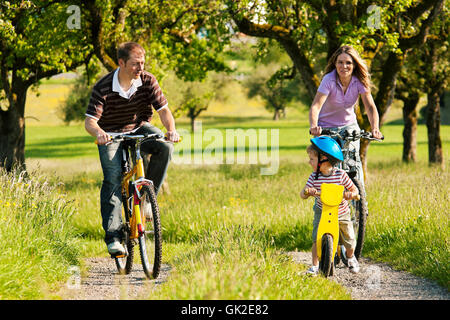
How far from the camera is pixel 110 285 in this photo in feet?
18.0

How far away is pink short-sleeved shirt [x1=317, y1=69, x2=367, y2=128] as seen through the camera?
6.02 m

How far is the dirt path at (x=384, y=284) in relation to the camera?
5008 millimetres

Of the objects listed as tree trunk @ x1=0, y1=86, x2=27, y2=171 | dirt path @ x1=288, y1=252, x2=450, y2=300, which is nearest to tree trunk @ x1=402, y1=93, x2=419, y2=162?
tree trunk @ x1=0, y1=86, x2=27, y2=171

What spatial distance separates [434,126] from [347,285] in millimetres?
13469

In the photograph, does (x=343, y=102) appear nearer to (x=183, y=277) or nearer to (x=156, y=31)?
(x=183, y=277)

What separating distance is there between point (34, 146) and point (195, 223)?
4235 cm

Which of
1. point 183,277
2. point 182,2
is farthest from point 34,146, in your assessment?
point 183,277

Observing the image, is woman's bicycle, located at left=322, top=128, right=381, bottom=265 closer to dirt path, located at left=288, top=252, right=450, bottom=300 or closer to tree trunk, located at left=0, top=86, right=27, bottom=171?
dirt path, located at left=288, top=252, right=450, bottom=300

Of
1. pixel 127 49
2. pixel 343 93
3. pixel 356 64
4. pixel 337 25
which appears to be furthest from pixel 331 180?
pixel 337 25

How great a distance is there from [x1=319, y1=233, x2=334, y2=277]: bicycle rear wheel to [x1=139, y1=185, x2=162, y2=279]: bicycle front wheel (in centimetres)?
153

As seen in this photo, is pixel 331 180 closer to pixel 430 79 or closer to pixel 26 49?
pixel 26 49

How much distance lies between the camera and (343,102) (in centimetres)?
609

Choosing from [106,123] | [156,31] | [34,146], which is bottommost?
[34,146]
